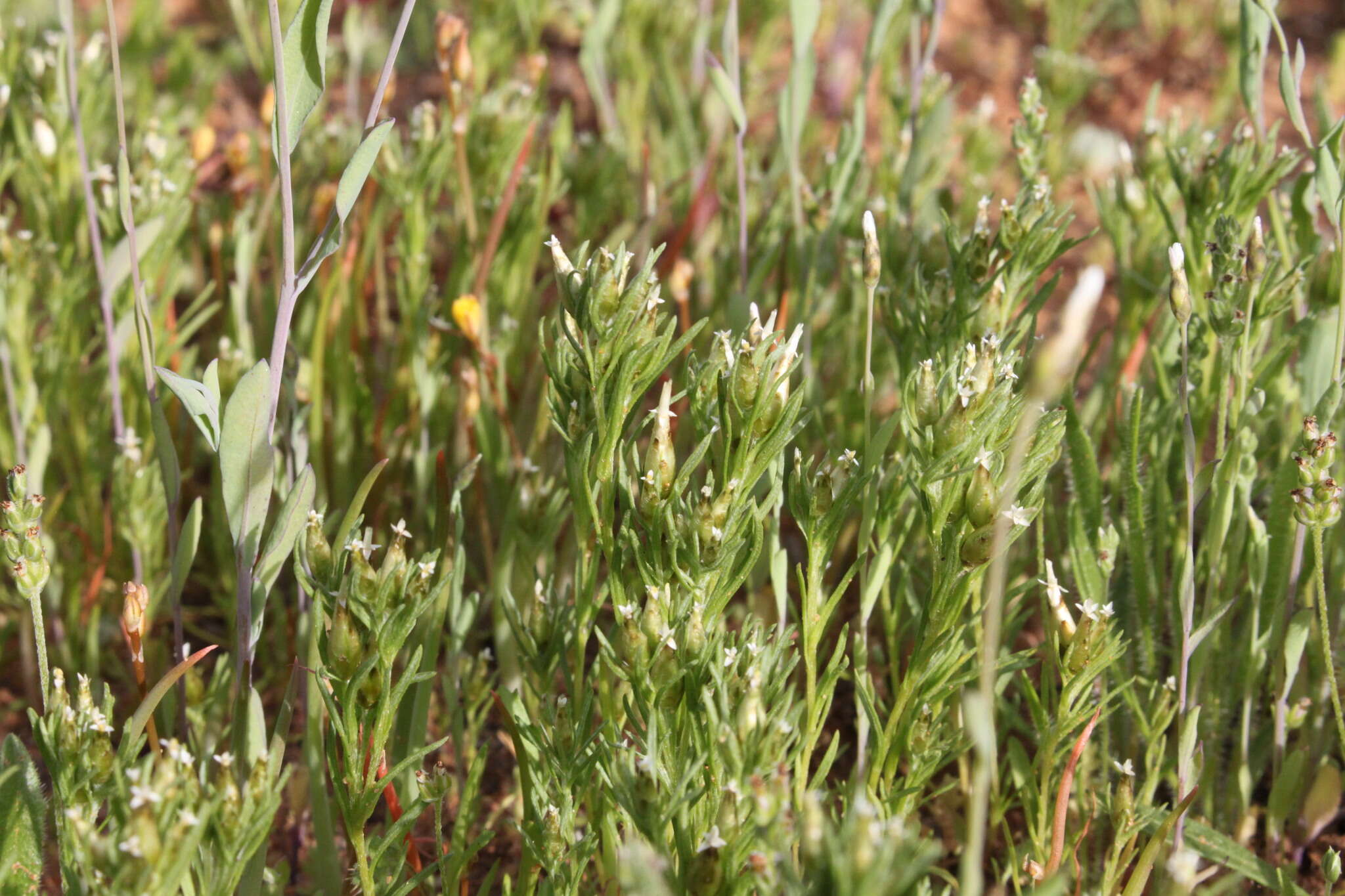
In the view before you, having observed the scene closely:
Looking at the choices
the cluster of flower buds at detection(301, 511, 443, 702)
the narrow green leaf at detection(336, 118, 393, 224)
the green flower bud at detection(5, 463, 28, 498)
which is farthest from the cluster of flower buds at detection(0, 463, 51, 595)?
the narrow green leaf at detection(336, 118, 393, 224)

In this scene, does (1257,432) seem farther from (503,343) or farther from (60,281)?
(60,281)

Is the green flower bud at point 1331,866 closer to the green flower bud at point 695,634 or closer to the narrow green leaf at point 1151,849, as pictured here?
the narrow green leaf at point 1151,849

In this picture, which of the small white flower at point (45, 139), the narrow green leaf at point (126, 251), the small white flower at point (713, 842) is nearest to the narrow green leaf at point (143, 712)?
the small white flower at point (713, 842)

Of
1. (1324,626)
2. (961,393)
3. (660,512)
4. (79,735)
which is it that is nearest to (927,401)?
(961,393)

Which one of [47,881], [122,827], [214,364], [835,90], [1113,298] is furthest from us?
[835,90]

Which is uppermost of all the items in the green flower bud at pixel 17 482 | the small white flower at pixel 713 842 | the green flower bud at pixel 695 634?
the green flower bud at pixel 17 482

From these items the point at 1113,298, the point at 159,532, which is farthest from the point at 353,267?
the point at 1113,298
